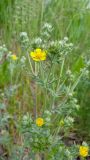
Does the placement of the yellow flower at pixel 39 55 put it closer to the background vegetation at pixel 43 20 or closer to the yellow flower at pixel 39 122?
the yellow flower at pixel 39 122

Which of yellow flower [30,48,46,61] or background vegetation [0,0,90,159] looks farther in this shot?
background vegetation [0,0,90,159]

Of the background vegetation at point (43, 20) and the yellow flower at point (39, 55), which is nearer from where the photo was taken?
the yellow flower at point (39, 55)

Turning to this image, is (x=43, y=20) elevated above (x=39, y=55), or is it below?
below

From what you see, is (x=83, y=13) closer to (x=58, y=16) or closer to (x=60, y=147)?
(x=58, y=16)

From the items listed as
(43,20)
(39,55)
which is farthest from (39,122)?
(43,20)

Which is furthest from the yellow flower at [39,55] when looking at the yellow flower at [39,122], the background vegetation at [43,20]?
the background vegetation at [43,20]

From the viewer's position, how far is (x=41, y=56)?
149cm

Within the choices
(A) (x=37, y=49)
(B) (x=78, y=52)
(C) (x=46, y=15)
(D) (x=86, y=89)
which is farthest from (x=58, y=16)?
(A) (x=37, y=49)

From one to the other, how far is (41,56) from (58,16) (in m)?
1.52

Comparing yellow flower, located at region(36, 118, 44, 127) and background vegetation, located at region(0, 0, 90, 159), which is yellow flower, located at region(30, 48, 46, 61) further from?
background vegetation, located at region(0, 0, 90, 159)

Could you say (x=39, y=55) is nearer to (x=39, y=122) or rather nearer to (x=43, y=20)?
(x=39, y=122)

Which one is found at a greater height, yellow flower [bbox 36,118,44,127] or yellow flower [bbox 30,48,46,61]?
yellow flower [bbox 30,48,46,61]

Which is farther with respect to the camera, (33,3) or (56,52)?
(33,3)

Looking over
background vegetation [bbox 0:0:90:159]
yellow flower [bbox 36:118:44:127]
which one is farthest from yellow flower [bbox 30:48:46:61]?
background vegetation [bbox 0:0:90:159]
